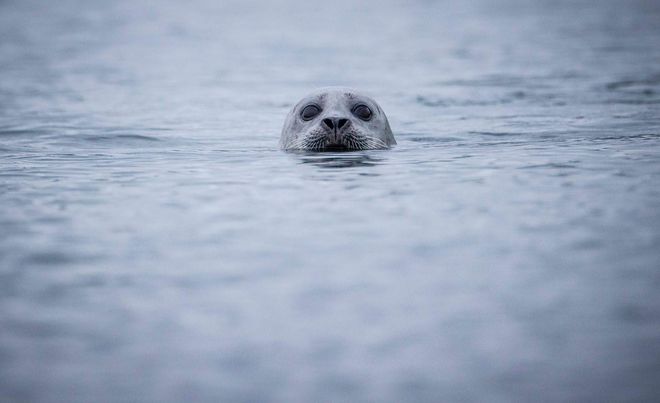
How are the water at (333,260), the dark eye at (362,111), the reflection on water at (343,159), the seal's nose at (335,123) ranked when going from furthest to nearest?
1. the dark eye at (362,111)
2. the seal's nose at (335,123)
3. the reflection on water at (343,159)
4. the water at (333,260)

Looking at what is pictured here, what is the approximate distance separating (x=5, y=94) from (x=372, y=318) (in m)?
13.1

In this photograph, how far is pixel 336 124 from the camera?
8.83 meters

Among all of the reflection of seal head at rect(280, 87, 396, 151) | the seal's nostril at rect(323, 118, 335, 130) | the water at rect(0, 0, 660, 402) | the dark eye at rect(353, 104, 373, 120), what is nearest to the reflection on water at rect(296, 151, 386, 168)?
the water at rect(0, 0, 660, 402)

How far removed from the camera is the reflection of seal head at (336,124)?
8.86 metres

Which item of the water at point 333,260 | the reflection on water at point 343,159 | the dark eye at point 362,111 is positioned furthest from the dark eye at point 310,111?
the reflection on water at point 343,159

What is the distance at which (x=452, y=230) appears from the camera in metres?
5.29

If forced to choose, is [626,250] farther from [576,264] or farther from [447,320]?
[447,320]

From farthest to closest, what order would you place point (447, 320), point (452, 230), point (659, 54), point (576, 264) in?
point (659, 54), point (452, 230), point (576, 264), point (447, 320)

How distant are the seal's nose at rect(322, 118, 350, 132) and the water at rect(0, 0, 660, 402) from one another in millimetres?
402

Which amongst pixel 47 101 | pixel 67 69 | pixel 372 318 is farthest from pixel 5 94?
pixel 372 318

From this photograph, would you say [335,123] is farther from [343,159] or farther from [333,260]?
[333,260]

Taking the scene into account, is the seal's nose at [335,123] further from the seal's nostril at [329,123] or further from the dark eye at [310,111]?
the dark eye at [310,111]

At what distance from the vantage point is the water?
3443 mm

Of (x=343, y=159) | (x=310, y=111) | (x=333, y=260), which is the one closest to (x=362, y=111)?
(x=310, y=111)
